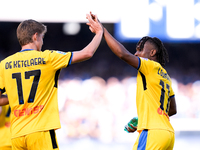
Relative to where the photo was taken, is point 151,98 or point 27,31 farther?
point 151,98

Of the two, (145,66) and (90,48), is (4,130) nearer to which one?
(90,48)

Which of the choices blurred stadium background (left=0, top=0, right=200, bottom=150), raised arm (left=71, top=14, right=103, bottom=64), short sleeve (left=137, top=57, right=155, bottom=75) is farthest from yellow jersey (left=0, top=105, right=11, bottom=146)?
blurred stadium background (left=0, top=0, right=200, bottom=150)

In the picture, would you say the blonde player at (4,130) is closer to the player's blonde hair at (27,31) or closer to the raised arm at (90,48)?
the player's blonde hair at (27,31)

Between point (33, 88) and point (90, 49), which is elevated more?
point (90, 49)

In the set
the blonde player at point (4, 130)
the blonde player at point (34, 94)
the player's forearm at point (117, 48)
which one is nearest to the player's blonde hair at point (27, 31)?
the blonde player at point (34, 94)

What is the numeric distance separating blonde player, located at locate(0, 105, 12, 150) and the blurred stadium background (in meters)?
4.88

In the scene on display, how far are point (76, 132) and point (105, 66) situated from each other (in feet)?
23.9

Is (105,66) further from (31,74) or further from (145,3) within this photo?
(31,74)

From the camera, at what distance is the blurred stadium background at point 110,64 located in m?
9.16

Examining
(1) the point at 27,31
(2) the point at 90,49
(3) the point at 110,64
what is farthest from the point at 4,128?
(3) the point at 110,64

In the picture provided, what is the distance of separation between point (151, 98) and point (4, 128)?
2.28 meters

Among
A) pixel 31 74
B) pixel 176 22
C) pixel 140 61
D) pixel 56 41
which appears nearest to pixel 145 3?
pixel 176 22

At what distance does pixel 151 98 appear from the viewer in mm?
A: 3615

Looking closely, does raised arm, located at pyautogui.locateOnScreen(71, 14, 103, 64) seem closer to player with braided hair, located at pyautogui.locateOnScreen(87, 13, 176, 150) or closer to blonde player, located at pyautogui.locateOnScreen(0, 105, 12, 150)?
player with braided hair, located at pyautogui.locateOnScreen(87, 13, 176, 150)
